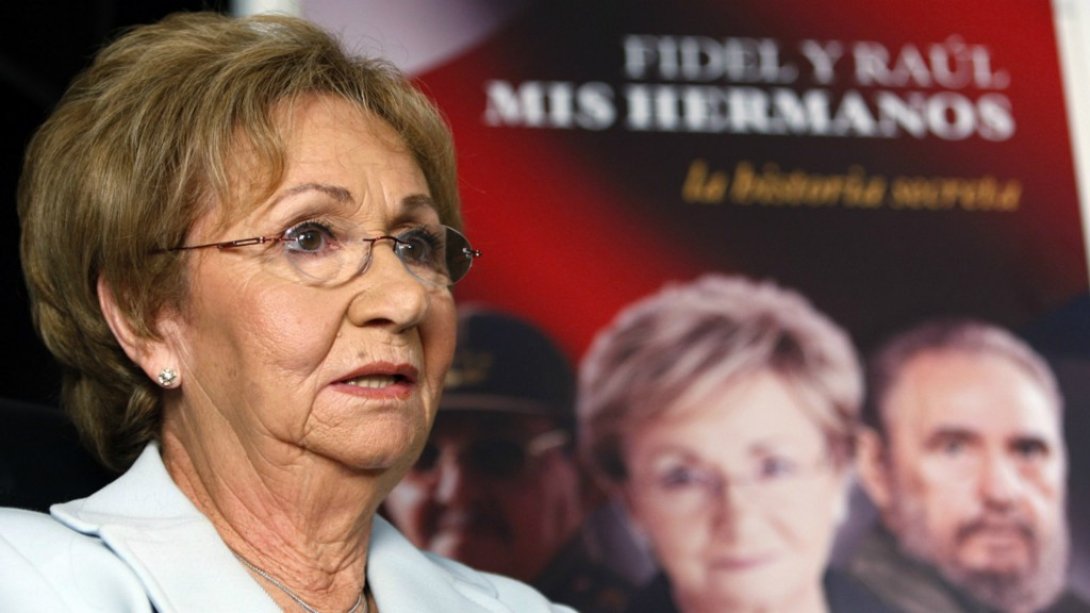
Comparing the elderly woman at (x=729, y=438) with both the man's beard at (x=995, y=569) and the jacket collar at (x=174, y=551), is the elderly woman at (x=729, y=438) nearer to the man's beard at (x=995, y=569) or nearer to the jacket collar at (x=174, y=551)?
the man's beard at (x=995, y=569)

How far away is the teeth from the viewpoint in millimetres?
1522

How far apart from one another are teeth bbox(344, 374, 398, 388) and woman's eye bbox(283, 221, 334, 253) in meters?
0.15

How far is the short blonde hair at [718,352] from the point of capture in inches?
90.3

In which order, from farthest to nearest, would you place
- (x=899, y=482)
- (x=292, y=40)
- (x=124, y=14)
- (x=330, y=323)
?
(x=899, y=482), (x=124, y=14), (x=292, y=40), (x=330, y=323)

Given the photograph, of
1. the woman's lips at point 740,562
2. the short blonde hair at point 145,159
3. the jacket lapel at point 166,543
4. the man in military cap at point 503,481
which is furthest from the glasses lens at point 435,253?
the woman's lips at point 740,562

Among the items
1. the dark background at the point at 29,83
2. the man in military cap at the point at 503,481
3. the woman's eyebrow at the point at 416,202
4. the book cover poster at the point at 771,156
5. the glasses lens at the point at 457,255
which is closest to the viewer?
the woman's eyebrow at the point at 416,202

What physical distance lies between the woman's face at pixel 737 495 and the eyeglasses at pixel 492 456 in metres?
0.16

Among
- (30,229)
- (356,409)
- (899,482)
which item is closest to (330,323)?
(356,409)

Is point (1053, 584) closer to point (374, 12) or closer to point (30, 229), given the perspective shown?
point (374, 12)

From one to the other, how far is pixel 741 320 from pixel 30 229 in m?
1.17

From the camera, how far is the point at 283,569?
1591 millimetres

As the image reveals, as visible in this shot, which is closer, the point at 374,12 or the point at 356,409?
the point at 356,409

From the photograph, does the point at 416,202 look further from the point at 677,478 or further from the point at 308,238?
the point at 677,478

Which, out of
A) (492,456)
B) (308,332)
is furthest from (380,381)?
(492,456)
